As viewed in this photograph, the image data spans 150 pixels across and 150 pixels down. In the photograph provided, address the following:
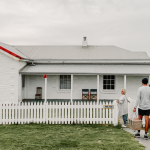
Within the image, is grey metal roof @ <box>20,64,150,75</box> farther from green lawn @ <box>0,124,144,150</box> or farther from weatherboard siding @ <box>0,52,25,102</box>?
green lawn @ <box>0,124,144,150</box>

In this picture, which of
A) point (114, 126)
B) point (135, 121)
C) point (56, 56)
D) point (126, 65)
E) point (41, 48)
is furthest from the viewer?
point (41, 48)

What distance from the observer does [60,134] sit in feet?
19.9

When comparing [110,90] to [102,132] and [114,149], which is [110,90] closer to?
[102,132]

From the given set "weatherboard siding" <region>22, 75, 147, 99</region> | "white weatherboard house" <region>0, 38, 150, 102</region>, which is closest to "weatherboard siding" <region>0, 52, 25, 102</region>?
"white weatherboard house" <region>0, 38, 150, 102</region>

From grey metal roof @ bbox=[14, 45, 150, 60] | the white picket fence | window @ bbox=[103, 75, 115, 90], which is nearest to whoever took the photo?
the white picket fence

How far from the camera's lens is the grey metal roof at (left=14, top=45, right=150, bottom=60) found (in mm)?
15828

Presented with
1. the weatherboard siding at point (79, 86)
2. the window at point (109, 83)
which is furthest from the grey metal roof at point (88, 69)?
the window at point (109, 83)

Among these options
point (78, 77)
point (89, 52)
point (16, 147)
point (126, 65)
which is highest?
point (89, 52)

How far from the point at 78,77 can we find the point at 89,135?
30.5 feet

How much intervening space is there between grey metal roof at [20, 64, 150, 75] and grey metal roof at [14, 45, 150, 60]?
1.32 m

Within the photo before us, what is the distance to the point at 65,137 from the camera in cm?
571

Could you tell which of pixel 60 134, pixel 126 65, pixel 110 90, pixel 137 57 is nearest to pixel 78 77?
pixel 110 90

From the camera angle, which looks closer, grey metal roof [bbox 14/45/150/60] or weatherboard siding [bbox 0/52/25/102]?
weatherboard siding [bbox 0/52/25/102]

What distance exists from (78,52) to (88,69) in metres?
3.52
